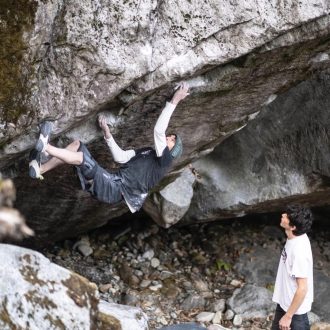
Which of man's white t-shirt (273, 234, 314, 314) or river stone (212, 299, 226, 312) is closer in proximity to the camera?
man's white t-shirt (273, 234, 314, 314)

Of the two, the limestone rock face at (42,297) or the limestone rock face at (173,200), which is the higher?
the limestone rock face at (173,200)

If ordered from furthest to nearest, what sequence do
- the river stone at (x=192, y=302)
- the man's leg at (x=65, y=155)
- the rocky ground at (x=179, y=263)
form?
the river stone at (x=192, y=302) → the rocky ground at (x=179, y=263) → the man's leg at (x=65, y=155)

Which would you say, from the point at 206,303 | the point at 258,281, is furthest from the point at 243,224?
the point at 206,303

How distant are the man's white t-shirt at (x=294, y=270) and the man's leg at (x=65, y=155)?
2.55 metres

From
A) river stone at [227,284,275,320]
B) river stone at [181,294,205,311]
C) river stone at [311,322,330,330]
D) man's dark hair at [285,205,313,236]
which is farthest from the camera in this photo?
river stone at [181,294,205,311]

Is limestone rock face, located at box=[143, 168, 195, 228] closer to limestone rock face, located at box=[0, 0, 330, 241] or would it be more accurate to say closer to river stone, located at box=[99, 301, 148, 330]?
Result: limestone rock face, located at box=[0, 0, 330, 241]

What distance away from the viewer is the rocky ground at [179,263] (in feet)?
35.6

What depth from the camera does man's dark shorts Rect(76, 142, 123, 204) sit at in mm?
7176

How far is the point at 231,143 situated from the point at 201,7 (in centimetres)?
458

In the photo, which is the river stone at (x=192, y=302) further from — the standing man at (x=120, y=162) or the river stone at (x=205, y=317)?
the standing man at (x=120, y=162)

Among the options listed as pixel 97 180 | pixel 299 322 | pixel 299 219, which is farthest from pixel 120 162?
pixel 299 322

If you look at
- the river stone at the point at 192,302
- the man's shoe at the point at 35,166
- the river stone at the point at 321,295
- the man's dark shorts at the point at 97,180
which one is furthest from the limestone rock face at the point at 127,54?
the river stone at the point at 321,295

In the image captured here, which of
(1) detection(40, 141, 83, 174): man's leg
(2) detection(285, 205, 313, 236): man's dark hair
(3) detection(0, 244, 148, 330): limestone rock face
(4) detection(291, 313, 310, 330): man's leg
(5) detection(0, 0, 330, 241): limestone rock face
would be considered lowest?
(4) detection(291, 313, 310, 330): man's leg

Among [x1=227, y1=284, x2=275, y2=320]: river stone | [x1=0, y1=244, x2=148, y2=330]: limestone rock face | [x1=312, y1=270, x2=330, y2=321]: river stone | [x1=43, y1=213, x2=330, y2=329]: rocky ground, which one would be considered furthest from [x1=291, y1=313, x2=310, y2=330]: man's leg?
[x1=312, y1=270, x2=330, y2=321]: river stone
